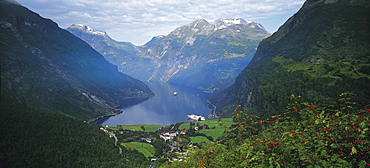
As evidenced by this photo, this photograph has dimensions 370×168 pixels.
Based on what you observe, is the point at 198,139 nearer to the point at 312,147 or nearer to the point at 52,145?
the point at 52,145

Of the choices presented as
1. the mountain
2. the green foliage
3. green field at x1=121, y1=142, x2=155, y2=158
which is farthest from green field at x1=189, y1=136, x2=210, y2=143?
the green foliage

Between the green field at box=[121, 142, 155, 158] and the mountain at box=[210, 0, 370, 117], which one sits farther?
the green field at box=[121, 142, 155, 158]

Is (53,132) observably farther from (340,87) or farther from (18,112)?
(340,87)

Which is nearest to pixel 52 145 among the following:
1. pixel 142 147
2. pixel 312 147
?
pixel 142 147

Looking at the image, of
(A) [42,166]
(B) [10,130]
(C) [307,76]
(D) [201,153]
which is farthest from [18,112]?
(C) [307,76]

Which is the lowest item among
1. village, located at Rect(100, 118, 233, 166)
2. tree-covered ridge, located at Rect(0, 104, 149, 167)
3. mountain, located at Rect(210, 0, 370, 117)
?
village, located at Rect(100, 118, 233, 166)

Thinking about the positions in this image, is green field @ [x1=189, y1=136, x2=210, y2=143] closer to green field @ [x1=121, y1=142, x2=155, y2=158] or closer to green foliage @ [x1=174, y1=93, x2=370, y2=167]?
green field @ [x1=121, y1=142, x2=155, y2=158]

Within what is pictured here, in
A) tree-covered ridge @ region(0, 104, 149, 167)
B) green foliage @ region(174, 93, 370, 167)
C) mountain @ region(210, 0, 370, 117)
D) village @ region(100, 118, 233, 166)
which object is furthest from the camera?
village @ region(100, 118, 233, 166)

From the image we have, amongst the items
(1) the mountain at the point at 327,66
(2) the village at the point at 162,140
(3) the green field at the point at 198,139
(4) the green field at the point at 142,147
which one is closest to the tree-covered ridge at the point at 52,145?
(4) the green field at the point at 142,147

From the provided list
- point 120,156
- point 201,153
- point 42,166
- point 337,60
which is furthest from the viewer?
point 337,60
